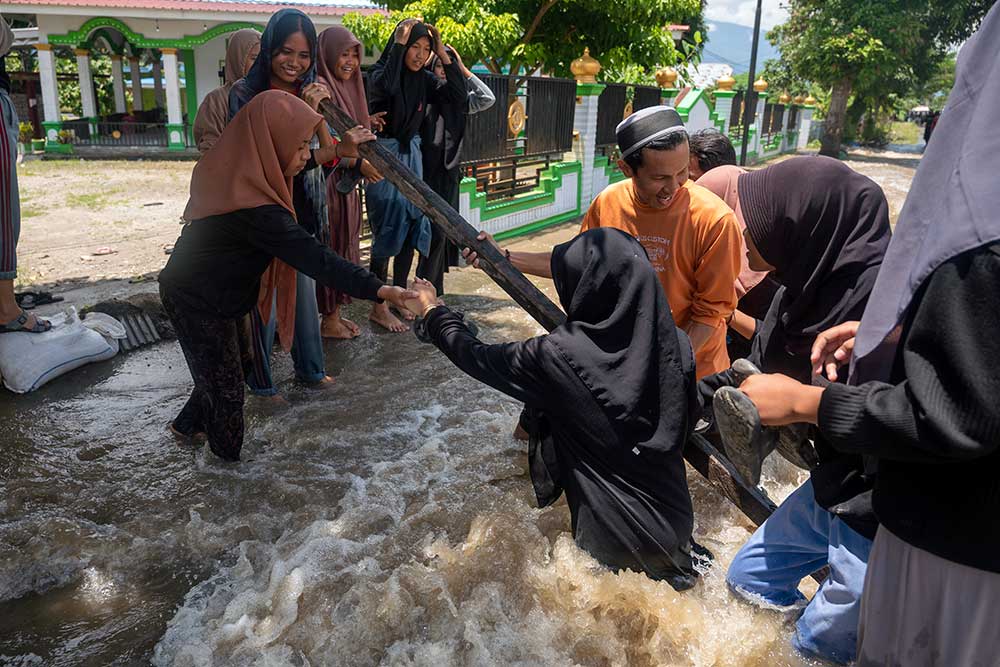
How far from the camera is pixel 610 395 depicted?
6.86 feet

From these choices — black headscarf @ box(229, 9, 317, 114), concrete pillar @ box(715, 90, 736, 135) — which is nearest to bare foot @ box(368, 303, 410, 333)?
black headscarf @ box(229, 9, 317, 114)

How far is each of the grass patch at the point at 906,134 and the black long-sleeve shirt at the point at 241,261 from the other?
35255 millimetres

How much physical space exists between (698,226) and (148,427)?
9.26ft

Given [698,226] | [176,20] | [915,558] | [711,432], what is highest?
[176,20]

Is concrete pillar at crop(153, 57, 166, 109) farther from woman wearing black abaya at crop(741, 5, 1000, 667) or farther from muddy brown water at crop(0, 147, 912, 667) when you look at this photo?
woman wearing black abaya at crop(741, 5, 1000, 667)

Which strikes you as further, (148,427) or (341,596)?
(148,427)

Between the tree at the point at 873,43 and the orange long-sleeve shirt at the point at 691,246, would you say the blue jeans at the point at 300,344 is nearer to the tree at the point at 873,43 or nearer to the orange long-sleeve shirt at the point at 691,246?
the orange long-sleeve shirt at the point at 691,246

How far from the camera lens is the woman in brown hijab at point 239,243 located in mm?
2883

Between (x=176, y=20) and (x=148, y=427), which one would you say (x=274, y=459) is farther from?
(x=176, y=20)

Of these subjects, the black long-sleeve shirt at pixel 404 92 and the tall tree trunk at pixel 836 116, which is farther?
the tall tree trunk at pixel 836 116

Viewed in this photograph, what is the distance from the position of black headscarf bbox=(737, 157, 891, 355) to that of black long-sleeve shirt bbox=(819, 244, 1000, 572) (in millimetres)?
1042

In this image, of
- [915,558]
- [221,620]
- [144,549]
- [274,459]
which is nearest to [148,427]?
[274,459]

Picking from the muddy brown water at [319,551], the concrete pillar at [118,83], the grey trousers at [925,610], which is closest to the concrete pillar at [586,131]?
the muddy brown water at [319,551]

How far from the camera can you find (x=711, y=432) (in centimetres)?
303
